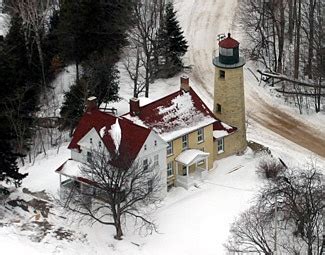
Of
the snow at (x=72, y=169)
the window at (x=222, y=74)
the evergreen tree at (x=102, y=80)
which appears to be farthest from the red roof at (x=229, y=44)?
the snow at (x=72, y=169)

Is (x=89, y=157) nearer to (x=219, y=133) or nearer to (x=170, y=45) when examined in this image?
(x=219, y=133)

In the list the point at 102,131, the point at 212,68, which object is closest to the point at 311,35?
the point at 212,68

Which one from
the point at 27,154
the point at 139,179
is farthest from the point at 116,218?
the point at 27,154

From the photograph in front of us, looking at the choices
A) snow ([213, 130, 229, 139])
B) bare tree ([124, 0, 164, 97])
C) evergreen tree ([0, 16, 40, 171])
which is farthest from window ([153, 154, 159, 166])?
bare tree ([124, 0, 164, 97])

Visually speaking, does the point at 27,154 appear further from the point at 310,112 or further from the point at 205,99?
the point at 310,112

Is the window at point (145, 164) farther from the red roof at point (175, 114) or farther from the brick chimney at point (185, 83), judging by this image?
the brick chimney at point (185, 83)

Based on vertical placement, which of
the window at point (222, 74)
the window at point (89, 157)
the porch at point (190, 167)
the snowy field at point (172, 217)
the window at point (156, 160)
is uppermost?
the window at point (222, 74)
